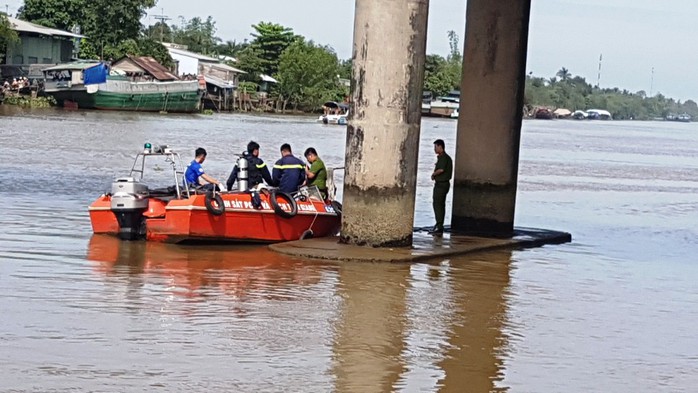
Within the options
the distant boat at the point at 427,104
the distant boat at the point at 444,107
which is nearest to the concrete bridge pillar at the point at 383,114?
the distant boat at the point at 444,107

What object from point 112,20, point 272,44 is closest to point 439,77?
point 272,44

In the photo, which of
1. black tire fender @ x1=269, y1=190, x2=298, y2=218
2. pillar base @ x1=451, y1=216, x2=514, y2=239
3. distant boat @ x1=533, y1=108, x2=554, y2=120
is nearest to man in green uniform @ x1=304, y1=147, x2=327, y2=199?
black tire fender @ x1=269, y1=190, x2=298, y2=218

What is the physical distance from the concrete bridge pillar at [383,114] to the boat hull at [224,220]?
1.27 metres

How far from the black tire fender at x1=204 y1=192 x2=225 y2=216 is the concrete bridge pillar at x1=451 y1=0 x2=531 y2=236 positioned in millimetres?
5262

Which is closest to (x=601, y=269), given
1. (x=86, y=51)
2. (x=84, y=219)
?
(x=84, y=219)

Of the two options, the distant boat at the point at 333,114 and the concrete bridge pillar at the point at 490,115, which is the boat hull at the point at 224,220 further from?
the distant boat at the point at 333,114

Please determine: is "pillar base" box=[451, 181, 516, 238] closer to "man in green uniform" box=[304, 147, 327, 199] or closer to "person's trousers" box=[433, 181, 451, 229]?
"person's trousers" box=[433, 181, 451, 229]

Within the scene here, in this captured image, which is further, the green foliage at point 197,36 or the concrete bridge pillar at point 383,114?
the green foliage at point 197,36

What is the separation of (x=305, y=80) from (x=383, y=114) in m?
95.4

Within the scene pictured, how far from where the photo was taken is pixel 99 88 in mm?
75188

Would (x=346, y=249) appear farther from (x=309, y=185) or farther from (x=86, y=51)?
(x=86, y=51)

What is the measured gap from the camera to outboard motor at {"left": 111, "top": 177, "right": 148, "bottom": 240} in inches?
688

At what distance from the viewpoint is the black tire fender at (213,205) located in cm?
1714

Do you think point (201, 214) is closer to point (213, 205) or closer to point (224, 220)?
point (213, 205)
